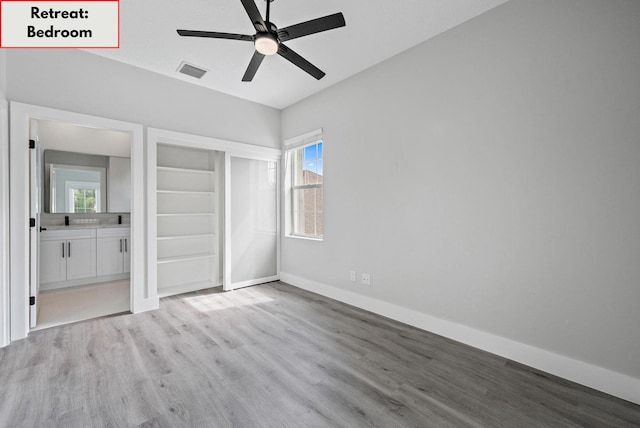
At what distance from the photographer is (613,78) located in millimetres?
1873

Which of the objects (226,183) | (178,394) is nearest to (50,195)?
(226,183)

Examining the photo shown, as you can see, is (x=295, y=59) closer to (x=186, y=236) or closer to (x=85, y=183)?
(x=186, y=236)

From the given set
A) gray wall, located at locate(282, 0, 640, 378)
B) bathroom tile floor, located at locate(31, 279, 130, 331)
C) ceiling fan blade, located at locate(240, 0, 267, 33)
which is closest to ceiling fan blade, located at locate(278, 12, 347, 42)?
ceiling fan blade, located at locate(240, 0, 267, 33)

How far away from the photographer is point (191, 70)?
11.2ft

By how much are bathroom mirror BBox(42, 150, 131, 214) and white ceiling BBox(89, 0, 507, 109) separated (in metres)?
2.49

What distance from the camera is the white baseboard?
184 cm

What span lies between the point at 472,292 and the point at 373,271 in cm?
110

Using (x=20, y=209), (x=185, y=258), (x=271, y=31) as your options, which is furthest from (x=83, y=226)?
(x=271, y=31)

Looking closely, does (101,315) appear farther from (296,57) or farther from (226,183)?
(296,57)

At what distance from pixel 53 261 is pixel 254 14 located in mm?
4682

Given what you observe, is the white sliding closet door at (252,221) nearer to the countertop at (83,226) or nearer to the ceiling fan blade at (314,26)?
the countertop at (83,226)

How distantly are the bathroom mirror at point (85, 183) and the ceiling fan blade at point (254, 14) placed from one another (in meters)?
4.37

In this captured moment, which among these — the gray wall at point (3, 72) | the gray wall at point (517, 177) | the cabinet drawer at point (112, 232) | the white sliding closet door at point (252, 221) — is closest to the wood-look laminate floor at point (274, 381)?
the gray wall at point (517, 177)

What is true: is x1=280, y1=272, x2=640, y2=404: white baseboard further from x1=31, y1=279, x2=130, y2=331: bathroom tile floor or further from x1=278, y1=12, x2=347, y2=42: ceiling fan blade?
x1=31, y1=279, x2=130, y2=331: bathroom tile floor
